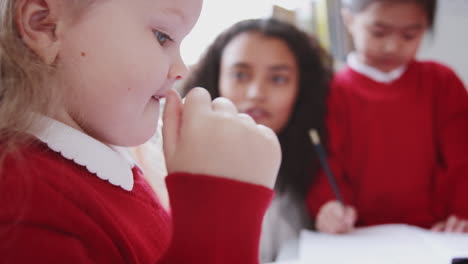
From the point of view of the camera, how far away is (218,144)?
271mm

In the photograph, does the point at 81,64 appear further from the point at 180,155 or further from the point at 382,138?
the point at 382,138

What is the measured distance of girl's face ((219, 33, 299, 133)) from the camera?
0.75 meters

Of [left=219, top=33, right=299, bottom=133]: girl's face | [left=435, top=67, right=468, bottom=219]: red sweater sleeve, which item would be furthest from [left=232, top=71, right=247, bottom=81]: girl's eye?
[left=435, top=67, right=468, bottom=219]: red sweater sleeve

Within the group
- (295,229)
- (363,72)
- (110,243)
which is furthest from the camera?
(363,72)

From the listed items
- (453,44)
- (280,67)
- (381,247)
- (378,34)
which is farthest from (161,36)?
(453,44)

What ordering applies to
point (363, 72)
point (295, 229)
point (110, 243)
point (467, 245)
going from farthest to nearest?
1. point (363, 72)
2. point (295, 229)
3. point (467, 245)
4. point (110, 243)

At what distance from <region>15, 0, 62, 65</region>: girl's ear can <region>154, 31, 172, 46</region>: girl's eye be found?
0.07 m

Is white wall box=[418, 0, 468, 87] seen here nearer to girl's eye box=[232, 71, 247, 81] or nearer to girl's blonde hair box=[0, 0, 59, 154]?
girl's eye box=[232, 71, 247, 81]

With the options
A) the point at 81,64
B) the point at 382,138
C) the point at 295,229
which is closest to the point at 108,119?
the point at 81,64

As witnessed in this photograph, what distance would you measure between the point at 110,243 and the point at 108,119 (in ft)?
0.29

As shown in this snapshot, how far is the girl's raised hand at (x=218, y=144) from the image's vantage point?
27 centimetres

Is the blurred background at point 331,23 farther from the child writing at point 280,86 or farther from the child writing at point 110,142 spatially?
the child writing at point 110,142

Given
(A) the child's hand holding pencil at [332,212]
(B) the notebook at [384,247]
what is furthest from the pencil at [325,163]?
(B) the notebook at [384,247]

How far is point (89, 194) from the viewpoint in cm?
27
